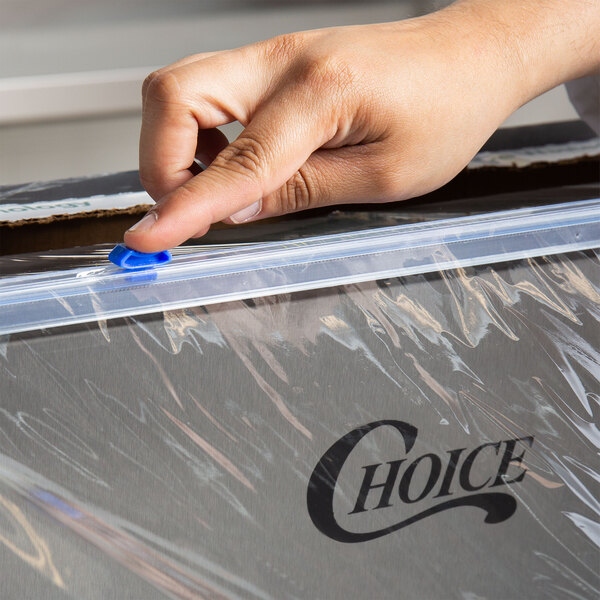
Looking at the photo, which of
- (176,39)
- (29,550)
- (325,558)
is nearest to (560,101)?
(176,39)

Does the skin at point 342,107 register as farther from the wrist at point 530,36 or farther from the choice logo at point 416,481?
the choice logo at point 416,481

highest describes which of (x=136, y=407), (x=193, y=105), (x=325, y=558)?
(x=193, y=105)

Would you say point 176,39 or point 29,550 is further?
point 176,39

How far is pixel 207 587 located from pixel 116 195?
1.18 feet

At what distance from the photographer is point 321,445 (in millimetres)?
424

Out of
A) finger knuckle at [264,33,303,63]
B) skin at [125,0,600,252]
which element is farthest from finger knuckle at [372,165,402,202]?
finger knuckle at [264,33,303,63]

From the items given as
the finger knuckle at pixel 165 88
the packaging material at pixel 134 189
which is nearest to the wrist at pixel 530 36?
the packaging material at pixel 134 189

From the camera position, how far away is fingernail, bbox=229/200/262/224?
487 mm

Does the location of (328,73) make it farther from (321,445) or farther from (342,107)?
(321,445)

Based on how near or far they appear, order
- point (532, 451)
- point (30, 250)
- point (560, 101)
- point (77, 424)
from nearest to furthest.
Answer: point (77, 424) < point (532, 451) < point (30, 250) < point (560, 101)

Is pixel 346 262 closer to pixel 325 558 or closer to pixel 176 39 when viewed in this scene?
pixel 325 558

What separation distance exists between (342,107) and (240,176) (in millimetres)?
94

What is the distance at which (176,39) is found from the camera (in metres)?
0.74

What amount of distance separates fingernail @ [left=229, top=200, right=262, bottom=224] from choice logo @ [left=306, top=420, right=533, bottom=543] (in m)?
0.17
